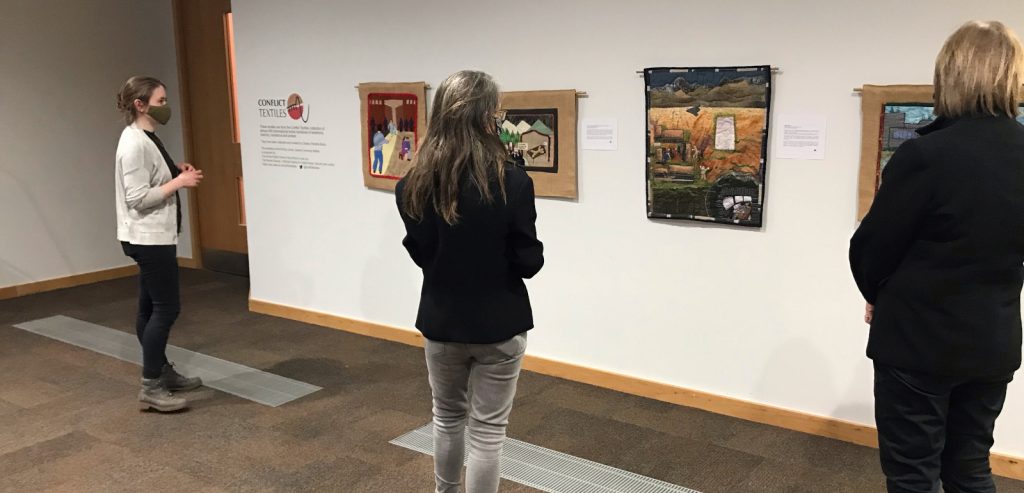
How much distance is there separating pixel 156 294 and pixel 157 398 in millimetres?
472

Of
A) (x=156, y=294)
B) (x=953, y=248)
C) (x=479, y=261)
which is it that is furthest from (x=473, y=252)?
(x=156, y=294)

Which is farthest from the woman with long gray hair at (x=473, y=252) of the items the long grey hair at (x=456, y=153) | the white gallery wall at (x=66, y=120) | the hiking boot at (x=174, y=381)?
the white gallery wall at (x=66, y=120)

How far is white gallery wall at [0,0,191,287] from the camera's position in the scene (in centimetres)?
567

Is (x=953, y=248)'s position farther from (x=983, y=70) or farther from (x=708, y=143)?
(x=708, y=143)

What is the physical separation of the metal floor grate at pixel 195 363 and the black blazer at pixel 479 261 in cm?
188

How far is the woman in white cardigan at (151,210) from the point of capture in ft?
10.5

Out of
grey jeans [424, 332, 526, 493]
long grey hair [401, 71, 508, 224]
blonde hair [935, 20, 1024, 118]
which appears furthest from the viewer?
grey jeans [424, 332, 526, 493]

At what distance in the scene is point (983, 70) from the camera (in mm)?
1640

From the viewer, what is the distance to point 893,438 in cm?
182

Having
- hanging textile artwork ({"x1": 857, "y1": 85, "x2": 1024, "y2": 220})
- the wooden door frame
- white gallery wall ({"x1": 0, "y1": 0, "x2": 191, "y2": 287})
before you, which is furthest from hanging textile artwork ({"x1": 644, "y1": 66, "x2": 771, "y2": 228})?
white gallery wall ({"x1": 0, "y1": 0, "x2": 191, "y2": 287})

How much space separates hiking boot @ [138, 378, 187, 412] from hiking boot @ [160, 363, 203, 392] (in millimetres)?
105

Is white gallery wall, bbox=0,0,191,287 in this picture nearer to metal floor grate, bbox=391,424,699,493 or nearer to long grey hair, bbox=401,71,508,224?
metal floor grate, bbox=391,424,699,493

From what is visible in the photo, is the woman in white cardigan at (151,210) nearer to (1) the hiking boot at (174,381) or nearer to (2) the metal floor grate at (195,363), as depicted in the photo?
(1) the hiking boot at (174,381)

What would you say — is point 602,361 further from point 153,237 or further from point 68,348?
point 68,348
